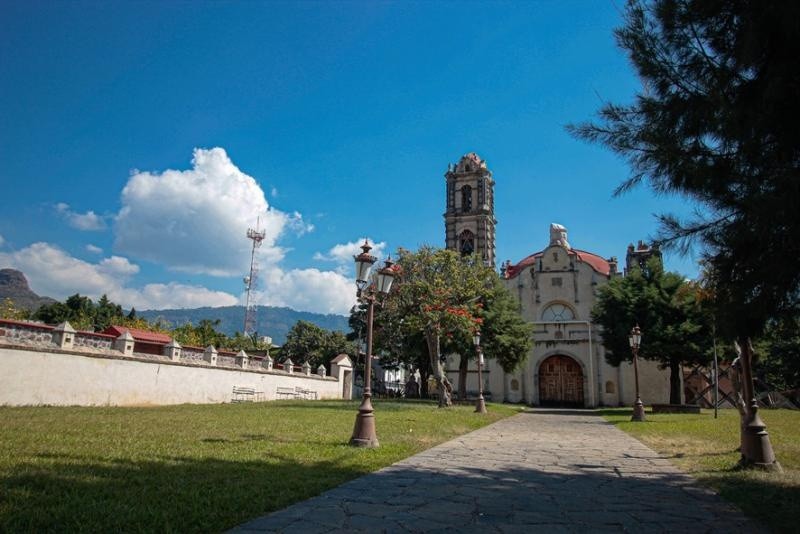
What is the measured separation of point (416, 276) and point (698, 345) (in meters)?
15.6

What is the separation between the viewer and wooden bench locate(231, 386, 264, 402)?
2665 centimetres

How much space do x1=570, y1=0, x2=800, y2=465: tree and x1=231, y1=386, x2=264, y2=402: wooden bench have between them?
25.1 m

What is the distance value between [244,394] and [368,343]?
19138 millimetres

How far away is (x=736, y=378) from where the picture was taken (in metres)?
11.3

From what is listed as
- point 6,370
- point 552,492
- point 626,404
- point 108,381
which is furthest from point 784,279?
point 626,404

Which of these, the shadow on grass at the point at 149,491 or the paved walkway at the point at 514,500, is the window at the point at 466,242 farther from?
the shadow on grass at the point at 149,491

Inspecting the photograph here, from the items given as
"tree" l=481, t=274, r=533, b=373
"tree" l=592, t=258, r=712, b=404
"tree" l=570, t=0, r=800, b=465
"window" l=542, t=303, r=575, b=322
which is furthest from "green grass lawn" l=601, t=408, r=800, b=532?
"window" l=542, t=303, r=575, b=322

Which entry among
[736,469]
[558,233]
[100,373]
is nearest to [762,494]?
[736,469]

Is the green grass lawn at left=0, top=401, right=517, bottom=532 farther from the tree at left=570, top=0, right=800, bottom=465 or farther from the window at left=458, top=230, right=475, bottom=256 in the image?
the window at left=458, top=230, right=475, bottom=256

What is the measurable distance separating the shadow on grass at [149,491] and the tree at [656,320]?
25473 millimetres

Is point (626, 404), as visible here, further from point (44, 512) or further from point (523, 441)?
point (44, 512)

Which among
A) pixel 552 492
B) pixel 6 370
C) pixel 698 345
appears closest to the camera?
pixel 552 492

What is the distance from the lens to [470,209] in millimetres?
48812

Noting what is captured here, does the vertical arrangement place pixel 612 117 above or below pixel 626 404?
above
